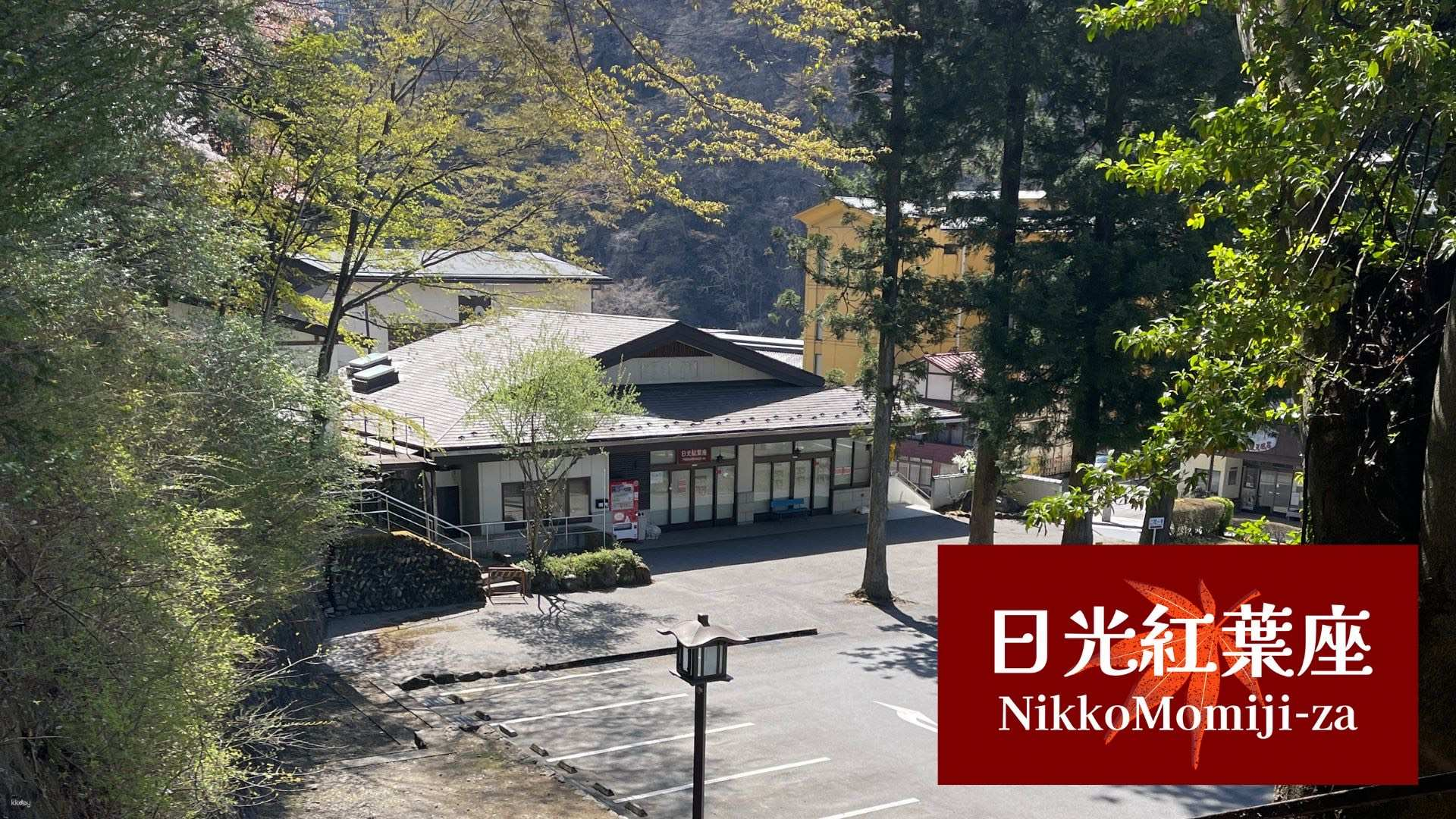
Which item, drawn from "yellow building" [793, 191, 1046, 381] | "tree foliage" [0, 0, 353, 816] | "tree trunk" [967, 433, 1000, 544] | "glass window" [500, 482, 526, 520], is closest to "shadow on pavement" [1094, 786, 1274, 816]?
"tree trunk" [967, 433, 1000, 544]

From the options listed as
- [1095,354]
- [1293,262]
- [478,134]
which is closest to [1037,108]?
[1095,354]

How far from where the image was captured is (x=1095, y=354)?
18516mm

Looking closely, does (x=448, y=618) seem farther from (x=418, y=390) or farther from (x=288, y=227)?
(x=418, y=390)

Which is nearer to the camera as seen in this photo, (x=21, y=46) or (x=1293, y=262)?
(x=1293, y=262)

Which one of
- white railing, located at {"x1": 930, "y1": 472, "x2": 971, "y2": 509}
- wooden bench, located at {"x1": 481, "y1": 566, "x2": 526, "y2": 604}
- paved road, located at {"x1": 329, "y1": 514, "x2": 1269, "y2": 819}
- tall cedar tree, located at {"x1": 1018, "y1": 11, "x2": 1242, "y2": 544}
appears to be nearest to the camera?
paved road, located at {"x1": 329, "y1": 514, "x2": 1269, "y2": 819}

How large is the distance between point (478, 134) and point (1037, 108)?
35.3 ft

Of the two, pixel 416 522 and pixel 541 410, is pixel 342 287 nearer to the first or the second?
pixel 541 410

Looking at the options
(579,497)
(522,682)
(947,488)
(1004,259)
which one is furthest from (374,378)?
(947,488)

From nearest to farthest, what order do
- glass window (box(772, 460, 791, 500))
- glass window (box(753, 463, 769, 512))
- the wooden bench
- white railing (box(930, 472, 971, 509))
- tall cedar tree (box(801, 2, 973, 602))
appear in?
1. tall cedar tree (box(801, 2, 973, 602))
2. the wooden bench
3. glass window (box(753, 463, 769, 512))
4. glass window (box(772, 460, 791, 500))
5. white railing (box(930, 472, 971, 509))

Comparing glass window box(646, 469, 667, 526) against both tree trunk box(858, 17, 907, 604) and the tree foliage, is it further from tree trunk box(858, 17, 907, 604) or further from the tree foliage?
the tree foliage

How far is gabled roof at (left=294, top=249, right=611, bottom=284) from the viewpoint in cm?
1889

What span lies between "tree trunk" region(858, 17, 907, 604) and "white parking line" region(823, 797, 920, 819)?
9715 mm

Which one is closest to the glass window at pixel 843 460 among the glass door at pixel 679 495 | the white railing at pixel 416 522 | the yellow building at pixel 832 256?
the yellow building at pixel 832 256

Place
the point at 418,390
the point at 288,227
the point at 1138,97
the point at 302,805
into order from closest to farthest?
the point at 302,805
the point at 288,227
the point at 1138,97
the point at 418,390
